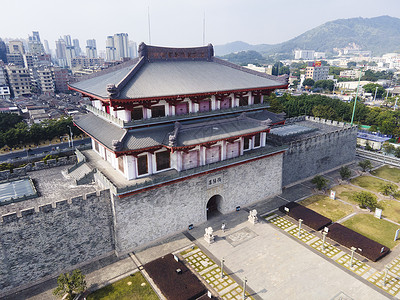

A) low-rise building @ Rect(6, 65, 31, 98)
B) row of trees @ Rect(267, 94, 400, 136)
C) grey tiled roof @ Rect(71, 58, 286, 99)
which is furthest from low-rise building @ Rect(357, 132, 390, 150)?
low-rise building @ Rect(6, 65, 31, 98)

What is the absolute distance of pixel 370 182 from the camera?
4031 cm

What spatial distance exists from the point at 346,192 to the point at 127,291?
3138 cm

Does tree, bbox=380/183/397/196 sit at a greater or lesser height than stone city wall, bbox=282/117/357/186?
lesser

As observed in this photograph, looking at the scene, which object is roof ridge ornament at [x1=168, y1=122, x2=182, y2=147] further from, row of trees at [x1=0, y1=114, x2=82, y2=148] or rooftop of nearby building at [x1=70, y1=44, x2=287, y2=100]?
row of trees at [x1=0, y1=114, x2=82, y2=148]

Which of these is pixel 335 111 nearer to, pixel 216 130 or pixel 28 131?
pixel 216 130

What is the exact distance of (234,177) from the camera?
30.2 m

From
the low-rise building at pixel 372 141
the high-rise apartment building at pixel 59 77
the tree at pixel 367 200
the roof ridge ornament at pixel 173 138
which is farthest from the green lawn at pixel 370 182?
the high-rise apartment building at pixel 59 77

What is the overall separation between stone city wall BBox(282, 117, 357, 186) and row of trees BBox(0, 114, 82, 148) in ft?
165

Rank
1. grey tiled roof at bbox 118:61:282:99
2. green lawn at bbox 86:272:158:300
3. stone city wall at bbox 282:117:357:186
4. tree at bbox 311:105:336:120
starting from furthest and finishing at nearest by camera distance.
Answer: tree at bbox 311:105:336:120 → stone city wall at bbox 282:117:357:186 → grey tiled roof at bbox 118:61:282:99 → green lawn at bbox 86:272:158:300

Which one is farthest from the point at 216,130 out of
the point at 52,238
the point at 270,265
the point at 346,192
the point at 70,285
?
the point at 346,192

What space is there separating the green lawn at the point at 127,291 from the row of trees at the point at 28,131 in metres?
49.8

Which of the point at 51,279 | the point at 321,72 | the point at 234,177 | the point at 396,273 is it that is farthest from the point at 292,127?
the point at 321,72

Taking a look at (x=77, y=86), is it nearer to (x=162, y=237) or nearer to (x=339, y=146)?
(x=162, y=237)

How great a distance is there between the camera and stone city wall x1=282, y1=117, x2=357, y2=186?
37.9 meters
